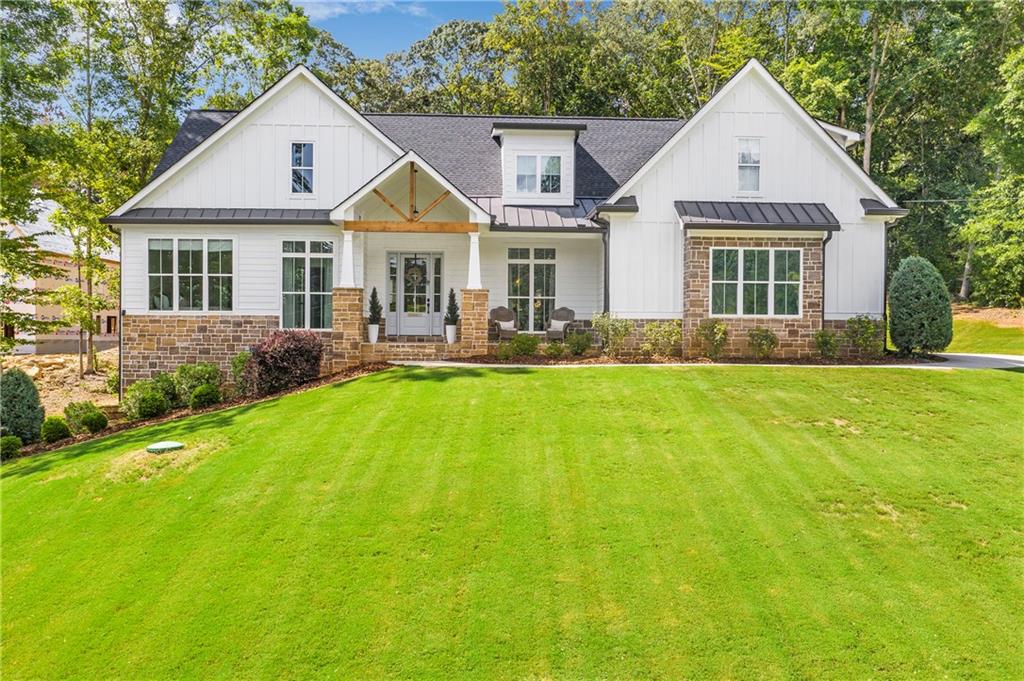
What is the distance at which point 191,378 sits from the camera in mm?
15172

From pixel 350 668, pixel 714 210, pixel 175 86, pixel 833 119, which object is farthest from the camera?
pixel 833 119

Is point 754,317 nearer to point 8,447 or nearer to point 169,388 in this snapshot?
point 169,388

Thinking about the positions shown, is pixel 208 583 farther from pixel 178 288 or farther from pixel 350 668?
pixel 178 288

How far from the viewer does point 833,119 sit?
111 ft

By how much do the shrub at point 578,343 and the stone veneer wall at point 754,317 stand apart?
2.35m

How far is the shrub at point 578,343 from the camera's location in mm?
15820

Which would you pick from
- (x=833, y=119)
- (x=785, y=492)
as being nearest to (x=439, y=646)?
(x=785, y=492)

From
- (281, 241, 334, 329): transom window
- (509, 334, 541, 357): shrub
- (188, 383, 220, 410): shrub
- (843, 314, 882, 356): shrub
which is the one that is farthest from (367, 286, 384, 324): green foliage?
(843, 314, 882, 356): shrub

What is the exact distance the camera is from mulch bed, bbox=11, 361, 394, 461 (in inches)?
503

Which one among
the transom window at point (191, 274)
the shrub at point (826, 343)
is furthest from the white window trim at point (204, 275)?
the shrub at point (826, 343)

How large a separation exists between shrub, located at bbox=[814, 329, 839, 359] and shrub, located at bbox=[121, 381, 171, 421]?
49.5ft

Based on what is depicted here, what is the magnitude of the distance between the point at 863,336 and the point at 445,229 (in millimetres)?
10538

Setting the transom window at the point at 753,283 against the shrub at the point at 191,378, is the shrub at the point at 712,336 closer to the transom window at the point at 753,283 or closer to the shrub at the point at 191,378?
the transom window at the point at 753,283

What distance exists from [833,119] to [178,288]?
106 ft
